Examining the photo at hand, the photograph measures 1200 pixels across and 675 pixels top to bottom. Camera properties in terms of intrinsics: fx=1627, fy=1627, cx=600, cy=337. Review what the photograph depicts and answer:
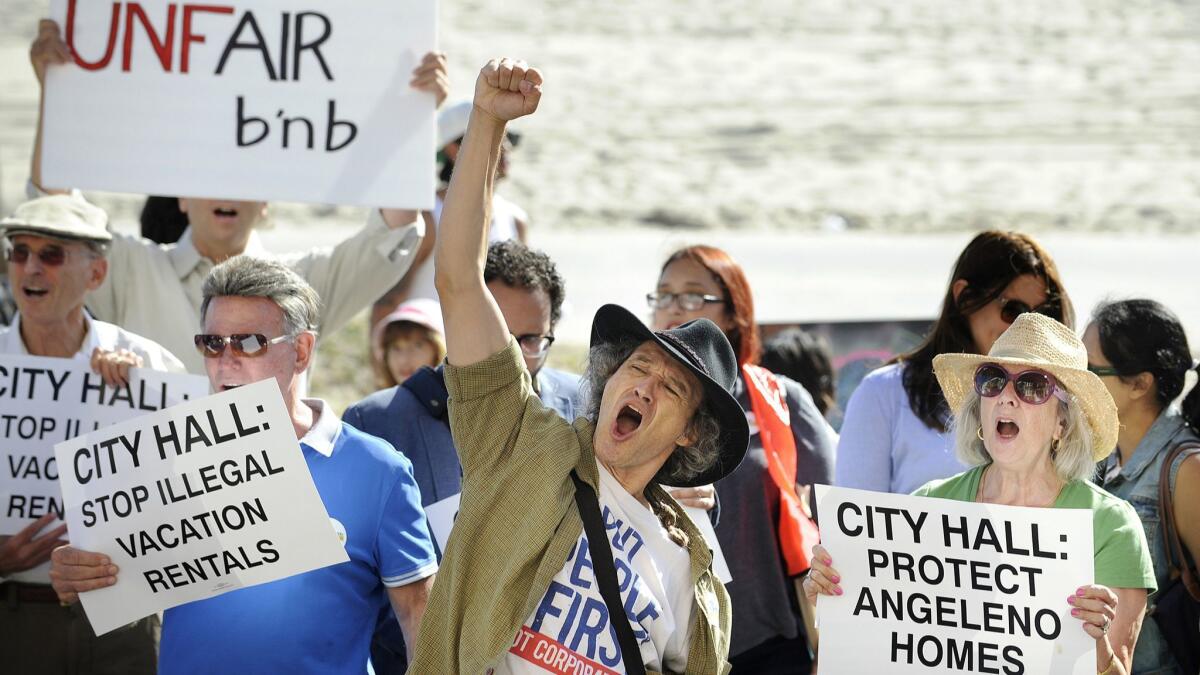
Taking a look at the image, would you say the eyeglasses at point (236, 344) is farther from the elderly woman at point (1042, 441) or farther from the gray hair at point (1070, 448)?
the gray hair at point (1070, 448)

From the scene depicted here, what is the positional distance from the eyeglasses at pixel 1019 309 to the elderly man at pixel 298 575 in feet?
6.39

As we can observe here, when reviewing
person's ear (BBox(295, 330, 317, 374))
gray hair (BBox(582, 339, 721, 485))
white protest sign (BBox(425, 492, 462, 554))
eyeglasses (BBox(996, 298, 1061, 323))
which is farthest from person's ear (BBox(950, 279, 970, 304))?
person's ear (BBox(295, 330, 317, 374))

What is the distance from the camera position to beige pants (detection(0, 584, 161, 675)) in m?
4.63

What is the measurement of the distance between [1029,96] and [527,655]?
20041mm

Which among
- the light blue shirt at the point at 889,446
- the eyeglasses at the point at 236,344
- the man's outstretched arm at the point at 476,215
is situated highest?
the man's outstretched arm at the point at 476,215

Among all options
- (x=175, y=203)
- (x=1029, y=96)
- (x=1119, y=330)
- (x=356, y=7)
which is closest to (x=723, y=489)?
(x=1119, y=330)

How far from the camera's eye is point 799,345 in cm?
700

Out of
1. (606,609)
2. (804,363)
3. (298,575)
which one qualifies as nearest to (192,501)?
(298,575)

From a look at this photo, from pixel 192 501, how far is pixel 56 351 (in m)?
1.20

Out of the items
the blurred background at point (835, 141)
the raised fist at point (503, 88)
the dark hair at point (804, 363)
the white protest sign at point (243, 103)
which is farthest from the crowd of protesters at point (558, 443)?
the blurred background at point (835, 141)

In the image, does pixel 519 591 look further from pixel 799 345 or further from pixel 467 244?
pixel 799 345

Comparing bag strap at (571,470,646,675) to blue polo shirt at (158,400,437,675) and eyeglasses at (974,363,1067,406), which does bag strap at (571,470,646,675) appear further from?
eyeglasses at (974,363,1067,406)

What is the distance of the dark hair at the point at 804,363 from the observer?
6.93m

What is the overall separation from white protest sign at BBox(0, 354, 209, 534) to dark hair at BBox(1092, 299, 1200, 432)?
2656 millimetres
